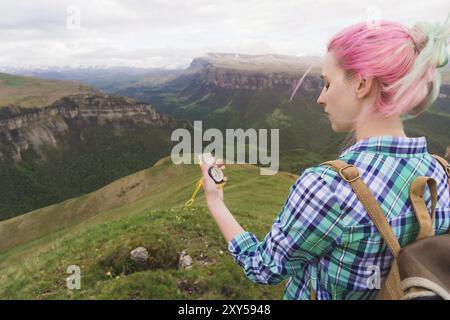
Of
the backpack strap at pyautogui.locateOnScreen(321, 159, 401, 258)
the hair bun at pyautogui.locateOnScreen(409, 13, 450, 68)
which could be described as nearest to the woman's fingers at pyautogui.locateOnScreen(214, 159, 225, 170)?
the backpack strap at pyautogui.locateOnScreen(321, 159, 401, 258)

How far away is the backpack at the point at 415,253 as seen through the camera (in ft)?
9.02

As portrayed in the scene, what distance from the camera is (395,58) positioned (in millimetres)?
2955

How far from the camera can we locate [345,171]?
2.89 meters

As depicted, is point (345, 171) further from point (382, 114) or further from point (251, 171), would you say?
point (251, 171)

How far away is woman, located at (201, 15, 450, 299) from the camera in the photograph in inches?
116

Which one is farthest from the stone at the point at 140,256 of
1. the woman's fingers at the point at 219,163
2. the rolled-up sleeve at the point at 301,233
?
the rolled-up sleeve at the point at 301,233

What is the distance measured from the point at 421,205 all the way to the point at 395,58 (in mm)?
1107

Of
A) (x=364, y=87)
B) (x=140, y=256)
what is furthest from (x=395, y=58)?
(x=140, y=256)

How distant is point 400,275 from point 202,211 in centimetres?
1324

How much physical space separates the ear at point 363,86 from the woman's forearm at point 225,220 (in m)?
1.54

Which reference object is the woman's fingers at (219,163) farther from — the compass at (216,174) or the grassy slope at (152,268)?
the grassy slope at (152,268)

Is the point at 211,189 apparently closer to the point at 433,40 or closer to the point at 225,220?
the point at 225,220
